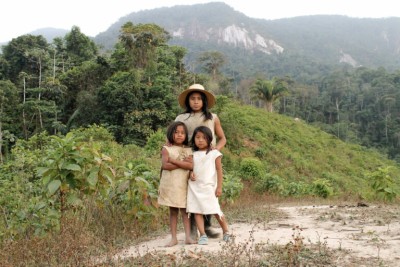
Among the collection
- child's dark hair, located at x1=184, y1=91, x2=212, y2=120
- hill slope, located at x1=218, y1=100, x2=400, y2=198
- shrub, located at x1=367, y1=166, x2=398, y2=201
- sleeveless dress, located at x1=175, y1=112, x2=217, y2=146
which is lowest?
hill slope, located at x1=218, y1=100, x2=400, y2=198

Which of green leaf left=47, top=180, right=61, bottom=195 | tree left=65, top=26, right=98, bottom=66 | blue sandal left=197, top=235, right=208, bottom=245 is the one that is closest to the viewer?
green leaf left=47, top=180, right=61, bottom=195

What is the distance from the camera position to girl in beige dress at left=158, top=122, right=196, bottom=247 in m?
3.59

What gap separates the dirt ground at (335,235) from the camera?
3.10 m

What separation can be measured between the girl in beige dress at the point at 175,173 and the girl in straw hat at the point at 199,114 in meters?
0.16

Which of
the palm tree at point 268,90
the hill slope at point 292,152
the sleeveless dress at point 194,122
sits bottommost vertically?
the hill slope at point 292,152

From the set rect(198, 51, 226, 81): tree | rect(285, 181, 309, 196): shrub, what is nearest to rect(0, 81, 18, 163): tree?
rect(285, 181, 309, 196): shrub

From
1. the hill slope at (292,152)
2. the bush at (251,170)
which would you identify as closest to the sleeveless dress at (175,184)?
the bush at (251,170)

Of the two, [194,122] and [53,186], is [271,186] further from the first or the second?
[53,186]

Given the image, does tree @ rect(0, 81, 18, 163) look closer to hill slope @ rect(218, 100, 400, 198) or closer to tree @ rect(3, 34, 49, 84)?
tree @ rect(3, 34, 49, 84)

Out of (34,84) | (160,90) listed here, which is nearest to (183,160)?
(160,90)

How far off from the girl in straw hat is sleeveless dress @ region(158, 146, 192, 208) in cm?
22

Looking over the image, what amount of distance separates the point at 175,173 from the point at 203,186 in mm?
279

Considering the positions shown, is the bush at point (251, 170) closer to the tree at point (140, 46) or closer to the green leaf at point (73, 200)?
the tree at point (140, 46)

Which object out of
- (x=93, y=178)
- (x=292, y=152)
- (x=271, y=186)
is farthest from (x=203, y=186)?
(x=292, y=152)
